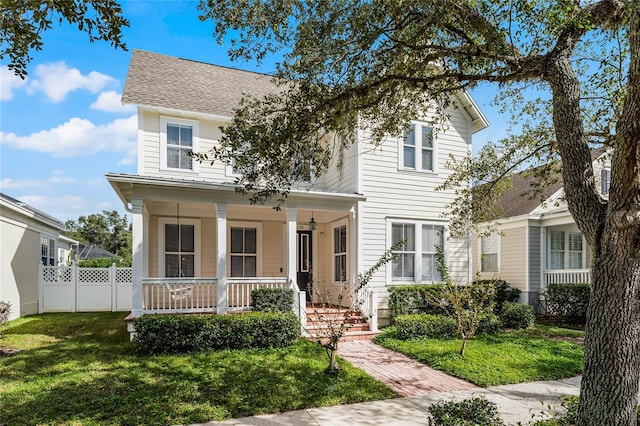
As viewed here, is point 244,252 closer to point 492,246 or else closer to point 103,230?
point 492,246

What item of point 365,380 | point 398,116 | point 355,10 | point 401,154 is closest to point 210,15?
point 355,10

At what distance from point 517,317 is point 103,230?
2038 inches

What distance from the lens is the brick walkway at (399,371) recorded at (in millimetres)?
6230

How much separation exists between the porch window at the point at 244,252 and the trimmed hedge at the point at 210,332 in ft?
12.4

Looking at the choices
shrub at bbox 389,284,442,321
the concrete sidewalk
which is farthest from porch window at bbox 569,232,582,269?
the concrete sidewalk

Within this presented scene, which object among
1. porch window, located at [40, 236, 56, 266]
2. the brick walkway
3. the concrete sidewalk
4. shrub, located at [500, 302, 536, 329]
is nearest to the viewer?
the concrete sidewalk

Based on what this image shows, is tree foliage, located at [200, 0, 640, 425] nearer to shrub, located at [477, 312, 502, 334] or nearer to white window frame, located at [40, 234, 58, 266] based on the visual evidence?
shrub, located at [477, 312, 502, 334]

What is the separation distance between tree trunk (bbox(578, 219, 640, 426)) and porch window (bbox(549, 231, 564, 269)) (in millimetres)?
12431

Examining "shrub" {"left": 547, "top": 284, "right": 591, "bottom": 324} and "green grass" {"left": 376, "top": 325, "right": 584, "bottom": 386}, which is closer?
"green grass" {"left": 376, "top": 325, "right": 584, "bottom": 386}

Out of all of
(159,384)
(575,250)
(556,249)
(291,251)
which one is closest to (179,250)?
(291,251)

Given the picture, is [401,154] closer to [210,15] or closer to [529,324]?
[529,324]

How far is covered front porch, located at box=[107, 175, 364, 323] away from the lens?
353 inches

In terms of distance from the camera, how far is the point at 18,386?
5.93 m

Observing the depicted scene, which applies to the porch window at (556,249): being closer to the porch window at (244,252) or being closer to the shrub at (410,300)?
the shrub at (410,300)
